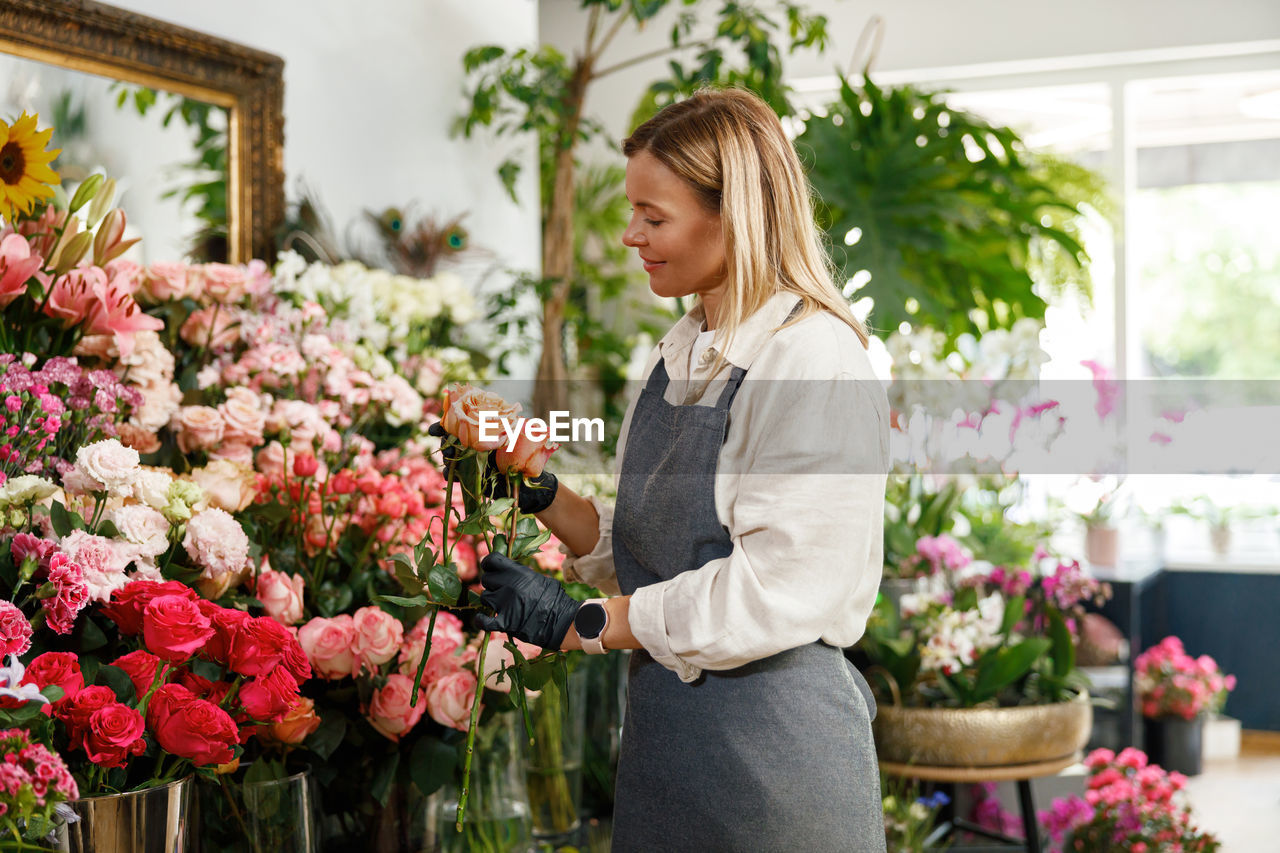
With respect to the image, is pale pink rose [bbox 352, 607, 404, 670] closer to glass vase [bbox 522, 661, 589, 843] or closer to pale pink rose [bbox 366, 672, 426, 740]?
pale pink rose [bbox 366, 672, 426, 740]

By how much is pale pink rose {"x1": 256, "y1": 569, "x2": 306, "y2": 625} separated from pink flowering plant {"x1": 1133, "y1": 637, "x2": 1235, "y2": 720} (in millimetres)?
3257

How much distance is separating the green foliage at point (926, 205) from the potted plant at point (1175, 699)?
1.78 metres

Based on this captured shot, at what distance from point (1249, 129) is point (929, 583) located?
310 cm

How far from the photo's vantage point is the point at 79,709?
0.94 m

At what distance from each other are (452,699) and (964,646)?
1.13m

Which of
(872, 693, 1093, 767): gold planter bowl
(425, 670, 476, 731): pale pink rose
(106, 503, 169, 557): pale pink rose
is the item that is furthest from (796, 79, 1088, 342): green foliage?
(106, 503, 169, 557): pale pink rose

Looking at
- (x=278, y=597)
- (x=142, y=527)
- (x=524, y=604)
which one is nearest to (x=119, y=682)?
(x=142, y=527)

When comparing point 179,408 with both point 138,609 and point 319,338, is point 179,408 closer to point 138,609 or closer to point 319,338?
point 319,338

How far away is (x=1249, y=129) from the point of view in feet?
14.5

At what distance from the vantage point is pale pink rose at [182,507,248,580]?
3.87ft

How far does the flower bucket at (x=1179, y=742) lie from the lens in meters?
3.87

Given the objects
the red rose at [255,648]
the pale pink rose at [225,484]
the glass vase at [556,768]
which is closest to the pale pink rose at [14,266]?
the pale pink rose at [225,484]

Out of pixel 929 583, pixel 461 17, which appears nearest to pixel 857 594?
pixel 929 583

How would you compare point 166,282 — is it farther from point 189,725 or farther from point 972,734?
point 972,734
